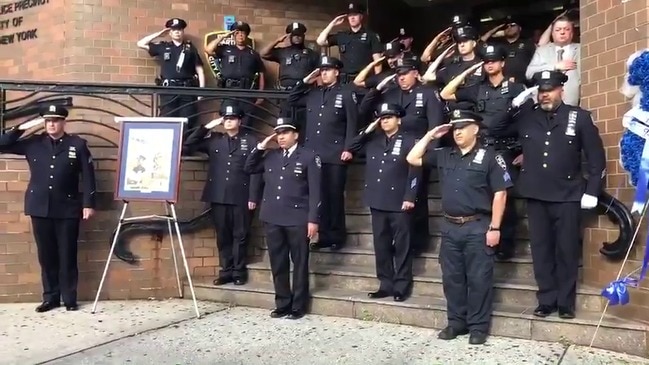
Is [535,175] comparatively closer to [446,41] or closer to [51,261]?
[446,41]

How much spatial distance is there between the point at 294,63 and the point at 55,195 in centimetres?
316

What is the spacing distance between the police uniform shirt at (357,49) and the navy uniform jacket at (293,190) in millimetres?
2420

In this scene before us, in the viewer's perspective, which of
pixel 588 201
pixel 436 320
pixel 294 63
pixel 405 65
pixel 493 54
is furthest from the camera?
pixel 294 63

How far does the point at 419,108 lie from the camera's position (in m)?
6.59

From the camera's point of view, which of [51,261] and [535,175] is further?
[51,261]

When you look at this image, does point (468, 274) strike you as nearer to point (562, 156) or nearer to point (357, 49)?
point (562, 156)

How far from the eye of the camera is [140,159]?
6613mm

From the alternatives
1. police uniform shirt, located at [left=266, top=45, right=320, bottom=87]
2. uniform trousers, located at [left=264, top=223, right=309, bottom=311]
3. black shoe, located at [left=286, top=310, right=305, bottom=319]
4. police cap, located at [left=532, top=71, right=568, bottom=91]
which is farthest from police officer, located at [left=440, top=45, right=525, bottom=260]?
police uniform shirt, located at [left=266, top=45, right=320, bottom=87]

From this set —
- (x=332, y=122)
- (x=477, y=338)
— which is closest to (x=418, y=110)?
(x=332, y=122)

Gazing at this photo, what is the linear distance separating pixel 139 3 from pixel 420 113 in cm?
405

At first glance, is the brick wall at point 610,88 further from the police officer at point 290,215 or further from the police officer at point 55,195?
the police officer at point 55,195

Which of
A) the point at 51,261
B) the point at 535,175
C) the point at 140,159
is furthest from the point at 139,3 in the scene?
→ the point at 535,175

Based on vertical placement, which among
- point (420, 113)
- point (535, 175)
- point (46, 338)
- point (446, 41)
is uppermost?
point (446, 41)

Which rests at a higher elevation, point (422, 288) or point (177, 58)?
point (177, 58)
